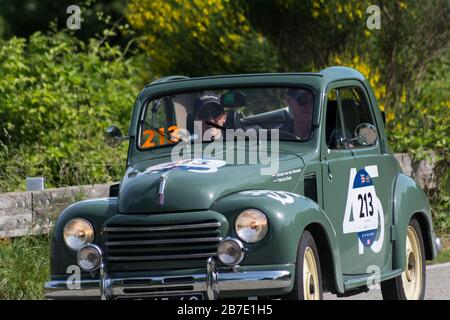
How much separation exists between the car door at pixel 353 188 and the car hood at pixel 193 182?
1.39 ft

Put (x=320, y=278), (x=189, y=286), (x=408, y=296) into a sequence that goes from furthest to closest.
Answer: (x=408, y=296), (x=320, y=278), (x=189, y=286)

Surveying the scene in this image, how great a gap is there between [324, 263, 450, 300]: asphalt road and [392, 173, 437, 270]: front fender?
343 millimetres

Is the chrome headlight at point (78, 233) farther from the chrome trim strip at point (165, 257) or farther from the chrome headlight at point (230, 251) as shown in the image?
the chrome headlight at point (230, 251)

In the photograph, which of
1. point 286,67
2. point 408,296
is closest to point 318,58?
point 286,67

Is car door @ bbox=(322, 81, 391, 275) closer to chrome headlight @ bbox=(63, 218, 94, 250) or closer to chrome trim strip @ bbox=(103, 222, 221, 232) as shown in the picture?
chrome trim strip @ bbox=(103, 222, 221, 232)

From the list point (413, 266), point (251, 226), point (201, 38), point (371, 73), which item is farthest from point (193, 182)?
point (201, 38)

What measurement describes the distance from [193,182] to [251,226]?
1.63 feet

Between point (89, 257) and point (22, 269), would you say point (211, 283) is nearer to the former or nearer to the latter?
point (89, 257)

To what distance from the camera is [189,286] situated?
6793 mm

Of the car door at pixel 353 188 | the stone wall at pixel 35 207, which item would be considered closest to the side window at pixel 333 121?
the car door at pixel 353 188

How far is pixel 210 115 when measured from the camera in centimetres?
833

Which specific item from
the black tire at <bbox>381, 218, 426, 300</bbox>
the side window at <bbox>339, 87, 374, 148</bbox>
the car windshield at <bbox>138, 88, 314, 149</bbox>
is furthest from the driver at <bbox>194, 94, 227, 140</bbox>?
the black tire at <bbox>381, 218, 426, 300</bbox>
